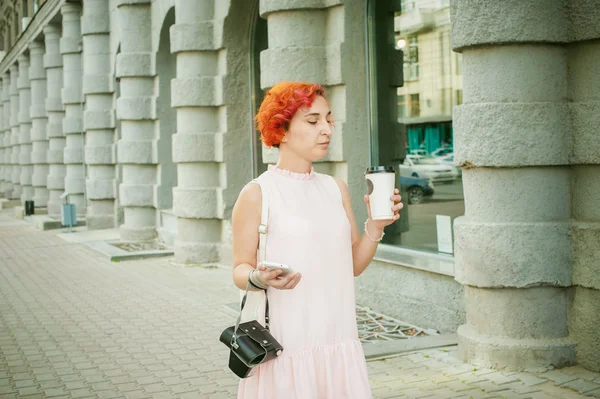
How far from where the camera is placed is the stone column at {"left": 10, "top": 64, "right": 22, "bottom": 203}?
3734cm

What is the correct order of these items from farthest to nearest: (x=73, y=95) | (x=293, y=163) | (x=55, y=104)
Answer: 1. (x=55, y=104)
2. (x=73, y=95)
3. (x=293, y=163)

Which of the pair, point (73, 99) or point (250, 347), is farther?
point (73, 99)

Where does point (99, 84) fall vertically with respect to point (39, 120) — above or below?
above

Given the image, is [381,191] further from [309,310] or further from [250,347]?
[250,347]

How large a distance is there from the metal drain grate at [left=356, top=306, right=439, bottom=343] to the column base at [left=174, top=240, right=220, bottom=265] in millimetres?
5084

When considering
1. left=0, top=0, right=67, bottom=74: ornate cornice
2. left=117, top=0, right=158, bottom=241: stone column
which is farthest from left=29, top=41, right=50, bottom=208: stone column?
left=117, top=0, right=158, bottom=241: stone column

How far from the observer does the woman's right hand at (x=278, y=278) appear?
3.35m

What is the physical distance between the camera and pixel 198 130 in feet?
44.5

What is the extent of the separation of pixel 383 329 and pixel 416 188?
1953 mm

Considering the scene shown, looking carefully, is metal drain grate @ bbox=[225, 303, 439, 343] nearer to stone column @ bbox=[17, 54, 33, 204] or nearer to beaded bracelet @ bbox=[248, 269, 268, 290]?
beaded bracelet @ bbox=[248, 269, 268, 290]

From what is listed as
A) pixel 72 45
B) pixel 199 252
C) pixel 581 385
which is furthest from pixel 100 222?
pixel 581 385

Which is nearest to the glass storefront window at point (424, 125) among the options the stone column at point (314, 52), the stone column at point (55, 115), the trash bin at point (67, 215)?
the stone column at point (314, 52)

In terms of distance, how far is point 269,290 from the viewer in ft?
12.2

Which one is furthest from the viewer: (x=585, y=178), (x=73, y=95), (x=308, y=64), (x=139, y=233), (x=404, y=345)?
(x=73, y=95)
